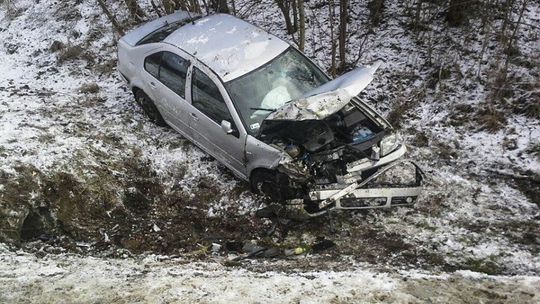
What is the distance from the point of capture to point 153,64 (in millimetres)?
7254

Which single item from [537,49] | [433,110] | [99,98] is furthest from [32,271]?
[537,49]

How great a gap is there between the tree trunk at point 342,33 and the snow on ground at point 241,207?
43 centimetres

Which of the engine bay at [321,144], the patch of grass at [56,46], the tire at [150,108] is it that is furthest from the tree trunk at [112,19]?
the engine bay at [321,144]

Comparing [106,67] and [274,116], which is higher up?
[274,116]

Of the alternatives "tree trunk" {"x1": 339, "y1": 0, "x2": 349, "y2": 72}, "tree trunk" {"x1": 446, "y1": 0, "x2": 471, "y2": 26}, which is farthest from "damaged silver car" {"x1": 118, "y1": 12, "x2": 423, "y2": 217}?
"tree trunk" {"x1": 446, "y1": 0, "x2": 471, "y2": 26}

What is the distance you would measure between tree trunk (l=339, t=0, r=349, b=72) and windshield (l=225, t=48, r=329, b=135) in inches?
76.1

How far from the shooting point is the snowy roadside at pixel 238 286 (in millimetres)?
4688

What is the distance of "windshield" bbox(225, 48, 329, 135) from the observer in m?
6.23

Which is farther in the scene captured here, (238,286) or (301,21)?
(301,21)

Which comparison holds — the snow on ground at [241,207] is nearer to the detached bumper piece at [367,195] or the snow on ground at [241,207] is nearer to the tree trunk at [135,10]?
the detached bumper piece at [367,195]

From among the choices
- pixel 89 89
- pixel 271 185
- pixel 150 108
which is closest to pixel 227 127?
pixel 271 185

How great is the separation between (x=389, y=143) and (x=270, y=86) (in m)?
1.68

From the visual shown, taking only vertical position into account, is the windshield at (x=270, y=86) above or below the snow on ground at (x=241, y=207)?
above

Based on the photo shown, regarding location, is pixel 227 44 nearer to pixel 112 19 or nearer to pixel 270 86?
pixel 270 86
